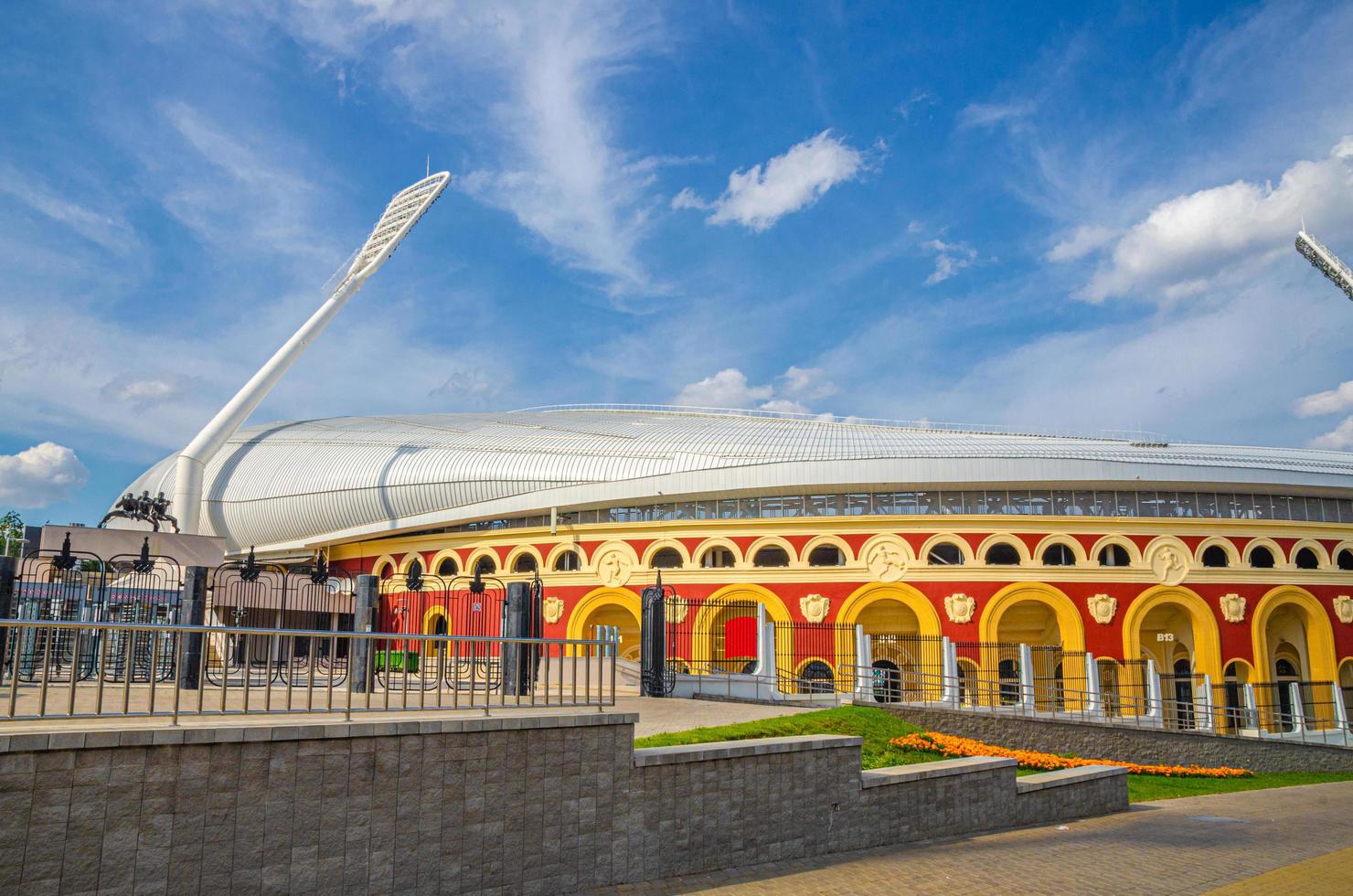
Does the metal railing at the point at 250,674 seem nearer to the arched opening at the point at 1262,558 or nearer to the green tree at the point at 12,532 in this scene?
the arched opening at the point at 1262,558

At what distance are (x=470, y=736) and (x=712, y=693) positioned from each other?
13332 mm

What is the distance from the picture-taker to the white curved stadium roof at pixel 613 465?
114ft

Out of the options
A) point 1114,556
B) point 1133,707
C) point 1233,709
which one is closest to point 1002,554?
point 1114,556

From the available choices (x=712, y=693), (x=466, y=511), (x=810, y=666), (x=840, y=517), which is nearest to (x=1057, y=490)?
(x=840, y=517)

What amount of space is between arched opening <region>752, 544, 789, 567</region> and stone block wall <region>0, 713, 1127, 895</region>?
2338 centimetres

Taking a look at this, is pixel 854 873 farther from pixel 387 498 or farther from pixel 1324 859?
pixel 387 498

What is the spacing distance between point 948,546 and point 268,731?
29648 mm

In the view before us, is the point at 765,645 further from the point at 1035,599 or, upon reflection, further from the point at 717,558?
the point at 1035,599

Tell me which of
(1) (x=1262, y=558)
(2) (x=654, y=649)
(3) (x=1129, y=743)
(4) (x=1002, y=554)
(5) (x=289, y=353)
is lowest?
(3) (x=1129, y=743)

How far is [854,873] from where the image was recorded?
1080cm

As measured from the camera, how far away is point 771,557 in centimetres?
3616

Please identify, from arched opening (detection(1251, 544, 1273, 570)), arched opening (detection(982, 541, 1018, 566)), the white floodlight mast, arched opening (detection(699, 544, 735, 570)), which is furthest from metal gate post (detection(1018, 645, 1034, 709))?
the white floodlight mast

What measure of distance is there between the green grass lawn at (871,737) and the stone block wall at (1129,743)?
110 cm

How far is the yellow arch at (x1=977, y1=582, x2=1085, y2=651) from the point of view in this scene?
3366cm
